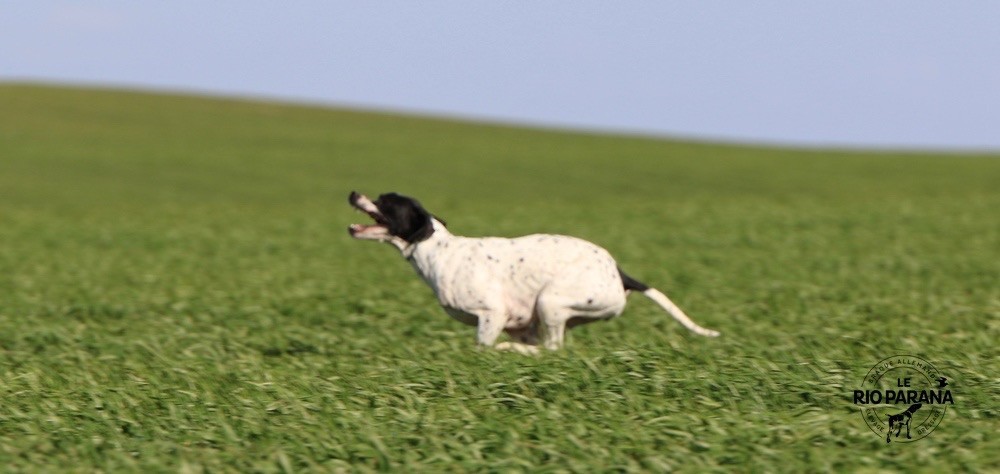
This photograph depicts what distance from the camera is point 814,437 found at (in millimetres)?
6488

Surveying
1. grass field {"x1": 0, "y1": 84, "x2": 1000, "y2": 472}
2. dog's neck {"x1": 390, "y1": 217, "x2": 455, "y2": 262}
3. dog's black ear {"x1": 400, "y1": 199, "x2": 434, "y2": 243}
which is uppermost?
dog's black ear {"x1": 400, "y1": 199, "x2": 434, "y2": 243}

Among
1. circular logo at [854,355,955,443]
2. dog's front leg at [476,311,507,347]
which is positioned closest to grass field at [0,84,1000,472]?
circular logo at [854,355,955,443]

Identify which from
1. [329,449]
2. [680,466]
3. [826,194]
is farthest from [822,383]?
[826,194]

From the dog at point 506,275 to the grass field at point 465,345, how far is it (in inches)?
14.8

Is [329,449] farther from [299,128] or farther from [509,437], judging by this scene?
[299,128]

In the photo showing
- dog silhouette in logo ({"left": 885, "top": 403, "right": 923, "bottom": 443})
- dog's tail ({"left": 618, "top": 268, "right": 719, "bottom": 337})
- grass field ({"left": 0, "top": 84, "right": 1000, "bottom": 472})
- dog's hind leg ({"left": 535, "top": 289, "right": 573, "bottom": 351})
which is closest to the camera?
grass field ({"left": 0, "top": 84, "right": 1000, "bottom": 472})

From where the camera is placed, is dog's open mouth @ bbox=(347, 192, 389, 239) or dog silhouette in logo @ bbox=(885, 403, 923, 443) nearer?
dog silhouette in logo @ bbox=(885, 403, 923, 443)

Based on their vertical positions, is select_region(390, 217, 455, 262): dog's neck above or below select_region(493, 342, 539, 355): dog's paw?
above

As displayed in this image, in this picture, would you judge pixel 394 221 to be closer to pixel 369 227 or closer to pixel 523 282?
pixel 369 227

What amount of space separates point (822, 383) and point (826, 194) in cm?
3498

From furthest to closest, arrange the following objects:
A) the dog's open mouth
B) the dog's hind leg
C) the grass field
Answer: the dog's open mouth
the dog's hind leg
the grass field

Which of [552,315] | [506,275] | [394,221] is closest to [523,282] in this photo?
[506,275]

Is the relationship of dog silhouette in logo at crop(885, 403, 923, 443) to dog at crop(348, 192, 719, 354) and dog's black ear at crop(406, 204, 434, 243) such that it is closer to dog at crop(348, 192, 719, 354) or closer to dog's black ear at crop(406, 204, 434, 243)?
dog at crop(348, 192, 719, 354)

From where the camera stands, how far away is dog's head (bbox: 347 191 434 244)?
9141mm
